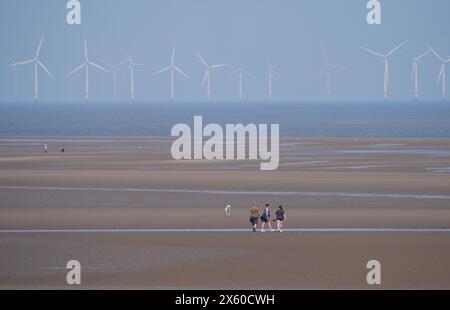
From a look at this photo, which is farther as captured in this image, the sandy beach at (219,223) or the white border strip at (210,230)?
the white border strip at (210,230)

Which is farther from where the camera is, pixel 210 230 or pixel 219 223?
pixel 219 223

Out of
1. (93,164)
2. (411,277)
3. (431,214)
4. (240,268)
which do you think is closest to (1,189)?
(93,164)

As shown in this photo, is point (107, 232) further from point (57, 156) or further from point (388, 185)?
point (57, 156)

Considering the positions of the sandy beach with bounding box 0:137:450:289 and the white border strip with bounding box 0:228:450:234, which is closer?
the sandy beach with bounding box 0:137:450:289

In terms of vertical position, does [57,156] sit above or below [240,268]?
above

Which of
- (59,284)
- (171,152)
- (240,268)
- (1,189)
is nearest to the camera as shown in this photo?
(59,284)

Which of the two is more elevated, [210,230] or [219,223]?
[219,223]

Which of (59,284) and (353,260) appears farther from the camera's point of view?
(353,260)

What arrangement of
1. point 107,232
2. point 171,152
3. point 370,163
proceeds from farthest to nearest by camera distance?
point 171,152
point 370,163
point 107,232
